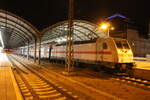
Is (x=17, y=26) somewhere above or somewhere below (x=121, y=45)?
above

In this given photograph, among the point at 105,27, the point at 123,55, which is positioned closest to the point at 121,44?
the point at 123,55

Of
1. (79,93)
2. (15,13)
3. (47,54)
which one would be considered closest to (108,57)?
(79,93)

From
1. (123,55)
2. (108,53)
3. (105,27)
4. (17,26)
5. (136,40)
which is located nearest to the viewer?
(123,55)

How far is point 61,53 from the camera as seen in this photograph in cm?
2500

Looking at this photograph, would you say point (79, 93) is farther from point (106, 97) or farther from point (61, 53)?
point (61, 53)

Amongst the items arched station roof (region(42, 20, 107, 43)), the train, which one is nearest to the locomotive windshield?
the train

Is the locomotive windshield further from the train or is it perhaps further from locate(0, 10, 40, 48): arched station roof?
locate(0, 10, 40, 48): arched station roof

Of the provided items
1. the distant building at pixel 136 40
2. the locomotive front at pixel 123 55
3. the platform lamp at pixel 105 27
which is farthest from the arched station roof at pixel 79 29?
the distant building at pixel 136 40

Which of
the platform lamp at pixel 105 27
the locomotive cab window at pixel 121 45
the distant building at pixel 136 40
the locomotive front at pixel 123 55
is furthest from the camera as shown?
the distant building at pixel 136 40

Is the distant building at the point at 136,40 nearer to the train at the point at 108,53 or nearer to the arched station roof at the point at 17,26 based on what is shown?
the arched station roof at the point at 17,26

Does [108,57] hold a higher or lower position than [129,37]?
lower

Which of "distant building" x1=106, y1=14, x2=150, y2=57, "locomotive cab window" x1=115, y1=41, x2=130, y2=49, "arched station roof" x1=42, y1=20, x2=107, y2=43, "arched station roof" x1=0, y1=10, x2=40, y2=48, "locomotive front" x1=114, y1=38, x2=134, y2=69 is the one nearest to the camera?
"locomotive front" x1=114, y1=38, x2=134, y2=69

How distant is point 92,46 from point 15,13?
14.1 m

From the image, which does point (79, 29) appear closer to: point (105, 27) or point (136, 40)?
point (105, 27)
